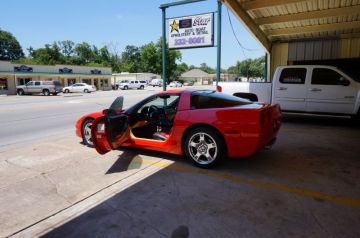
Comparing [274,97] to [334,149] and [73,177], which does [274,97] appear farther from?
[73,177]

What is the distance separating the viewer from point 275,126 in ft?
16.4

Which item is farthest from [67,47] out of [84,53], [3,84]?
[3,84]

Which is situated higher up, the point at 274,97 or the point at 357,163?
the point at 274,97

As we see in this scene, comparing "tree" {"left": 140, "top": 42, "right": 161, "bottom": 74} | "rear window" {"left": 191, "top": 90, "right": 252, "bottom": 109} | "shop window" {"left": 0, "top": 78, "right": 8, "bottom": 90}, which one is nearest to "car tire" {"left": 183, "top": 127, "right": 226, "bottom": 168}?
"rear window" {"left": 191, "top": 90, "right": 252, "bottom": 109}

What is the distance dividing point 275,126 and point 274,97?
496 centimetres

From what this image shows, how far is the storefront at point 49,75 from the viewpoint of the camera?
121 feet

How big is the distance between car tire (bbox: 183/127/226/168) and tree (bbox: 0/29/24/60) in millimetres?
116417

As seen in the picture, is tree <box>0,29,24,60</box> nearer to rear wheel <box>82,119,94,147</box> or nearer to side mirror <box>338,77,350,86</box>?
rear wheel <box>82,119,94,147</box>

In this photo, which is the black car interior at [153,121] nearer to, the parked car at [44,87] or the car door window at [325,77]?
the car door window at [325,77]

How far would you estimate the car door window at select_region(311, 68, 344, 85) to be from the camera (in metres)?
8.76

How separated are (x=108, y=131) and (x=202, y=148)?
5.34ft

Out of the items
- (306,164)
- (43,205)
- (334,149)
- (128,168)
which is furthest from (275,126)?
(43,205)

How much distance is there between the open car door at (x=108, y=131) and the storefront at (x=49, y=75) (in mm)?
38676

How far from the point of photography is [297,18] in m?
10.5
